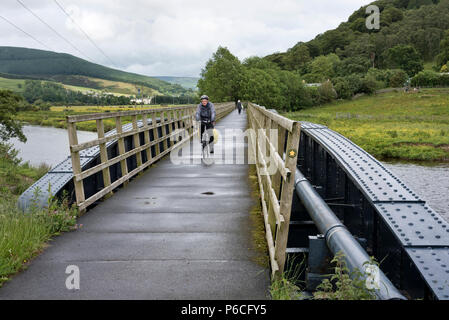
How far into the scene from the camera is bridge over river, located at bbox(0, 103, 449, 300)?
381 centimetres

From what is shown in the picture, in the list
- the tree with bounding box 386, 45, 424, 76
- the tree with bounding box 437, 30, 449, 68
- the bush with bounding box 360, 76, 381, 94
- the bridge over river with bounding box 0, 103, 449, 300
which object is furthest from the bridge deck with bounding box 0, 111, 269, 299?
the tree with bounding box 437, 30, 449, 68

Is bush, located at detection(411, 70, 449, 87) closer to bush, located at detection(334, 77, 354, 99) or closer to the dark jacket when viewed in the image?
bush, located at detection(334, 77, 354, 99)

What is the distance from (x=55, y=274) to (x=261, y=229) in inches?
102

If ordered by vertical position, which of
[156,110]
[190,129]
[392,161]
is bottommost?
[392,161]

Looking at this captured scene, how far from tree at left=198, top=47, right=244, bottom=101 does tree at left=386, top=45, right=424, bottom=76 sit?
87.7 meters

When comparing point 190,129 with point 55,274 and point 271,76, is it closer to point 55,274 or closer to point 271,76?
point 55,274

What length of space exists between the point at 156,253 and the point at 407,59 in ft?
590

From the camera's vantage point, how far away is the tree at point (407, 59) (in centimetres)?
16438

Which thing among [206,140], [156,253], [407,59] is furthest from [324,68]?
[156,253]

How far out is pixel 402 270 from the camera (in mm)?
4070

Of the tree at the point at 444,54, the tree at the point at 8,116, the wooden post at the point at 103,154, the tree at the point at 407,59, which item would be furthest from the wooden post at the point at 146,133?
the tree at the point at 444,54

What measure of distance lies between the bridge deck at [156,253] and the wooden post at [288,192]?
36cm

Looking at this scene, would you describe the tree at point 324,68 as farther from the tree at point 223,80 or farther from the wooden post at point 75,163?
the wooden post at point 75,163
